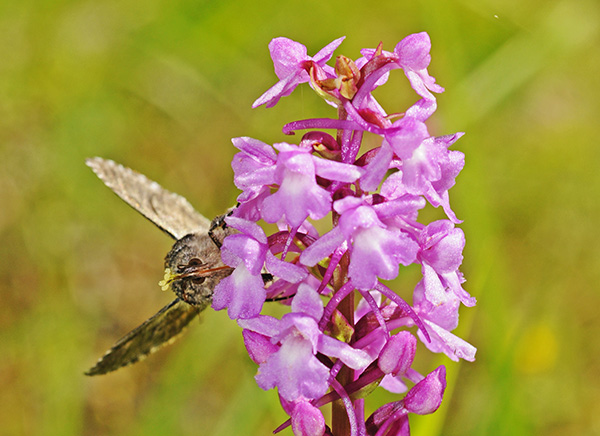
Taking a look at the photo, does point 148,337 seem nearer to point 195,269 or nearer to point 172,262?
point 172,262

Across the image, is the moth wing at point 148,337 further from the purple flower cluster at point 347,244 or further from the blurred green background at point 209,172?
the purple flower cluster at point 347,244

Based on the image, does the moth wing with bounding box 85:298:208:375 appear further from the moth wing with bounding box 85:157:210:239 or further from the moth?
the moth wing with bounding box 85:157:210:239

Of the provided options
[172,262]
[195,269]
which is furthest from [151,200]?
[195,269]

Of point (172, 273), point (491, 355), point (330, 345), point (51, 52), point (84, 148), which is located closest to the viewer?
point (330, 345)

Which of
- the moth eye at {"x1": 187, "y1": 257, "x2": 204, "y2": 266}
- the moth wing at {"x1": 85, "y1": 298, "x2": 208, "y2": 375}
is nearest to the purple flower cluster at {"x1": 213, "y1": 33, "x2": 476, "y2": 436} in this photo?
the moth eye at {"x1": 187, "y1": 257, "x2": 204, "y2": 266}

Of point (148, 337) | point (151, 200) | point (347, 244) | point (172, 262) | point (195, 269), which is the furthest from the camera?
point (151, 200)

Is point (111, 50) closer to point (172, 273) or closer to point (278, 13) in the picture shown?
point (278, 13)

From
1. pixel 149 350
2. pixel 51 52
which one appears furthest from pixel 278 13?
pixel 149 350
